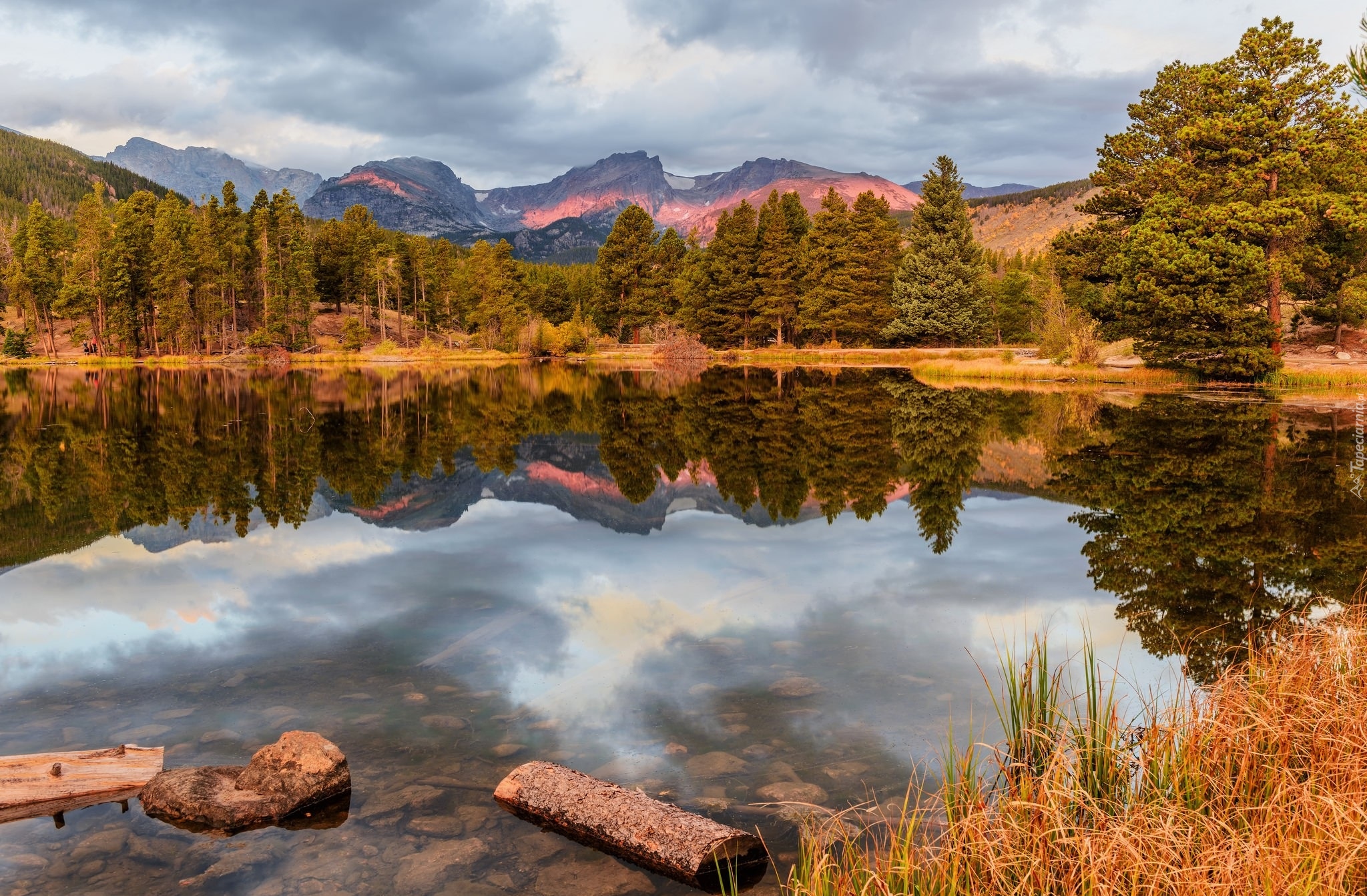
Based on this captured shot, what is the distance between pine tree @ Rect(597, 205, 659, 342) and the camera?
89.5 m

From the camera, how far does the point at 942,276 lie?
6794 cm

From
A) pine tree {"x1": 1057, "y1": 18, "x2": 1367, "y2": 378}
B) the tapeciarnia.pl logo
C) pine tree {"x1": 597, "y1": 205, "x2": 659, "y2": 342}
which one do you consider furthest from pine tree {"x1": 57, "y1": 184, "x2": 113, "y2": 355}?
the tapeciarnia.pl logo

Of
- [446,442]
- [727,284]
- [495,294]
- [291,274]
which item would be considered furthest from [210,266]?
[446,442]

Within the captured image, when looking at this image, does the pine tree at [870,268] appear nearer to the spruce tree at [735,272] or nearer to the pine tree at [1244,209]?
the spruce tree at [735,272]

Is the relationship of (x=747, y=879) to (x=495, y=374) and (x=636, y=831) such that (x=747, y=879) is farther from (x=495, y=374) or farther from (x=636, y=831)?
(x=495, y=374)

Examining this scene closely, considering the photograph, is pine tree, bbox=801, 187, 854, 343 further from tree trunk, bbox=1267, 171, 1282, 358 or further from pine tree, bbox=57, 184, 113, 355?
pine tree, bbox=57, 184, 113, 355

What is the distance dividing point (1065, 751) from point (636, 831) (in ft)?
9.45

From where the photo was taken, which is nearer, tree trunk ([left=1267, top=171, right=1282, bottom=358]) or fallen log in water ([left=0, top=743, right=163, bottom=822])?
fallen log in water ([left=0, top=743, right=163, bottom=822])

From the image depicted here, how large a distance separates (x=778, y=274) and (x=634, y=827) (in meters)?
75.9

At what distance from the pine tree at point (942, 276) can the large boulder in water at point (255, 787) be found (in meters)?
67.4

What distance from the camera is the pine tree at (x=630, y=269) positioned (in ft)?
294

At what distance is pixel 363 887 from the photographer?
16.3 ft

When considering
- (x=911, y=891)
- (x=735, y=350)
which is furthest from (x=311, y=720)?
(x=735, y=350)

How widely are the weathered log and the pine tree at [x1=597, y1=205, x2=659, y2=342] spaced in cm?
8539
